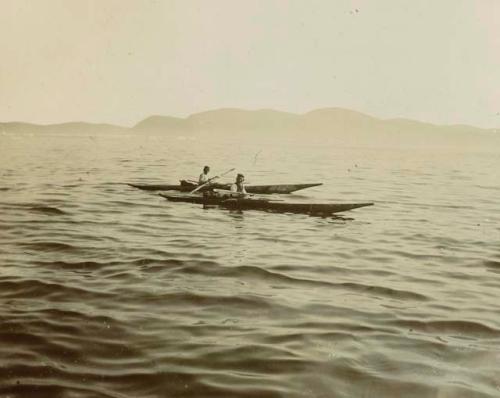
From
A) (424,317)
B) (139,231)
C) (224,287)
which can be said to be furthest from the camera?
(139,231)

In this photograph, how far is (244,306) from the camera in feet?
26.3

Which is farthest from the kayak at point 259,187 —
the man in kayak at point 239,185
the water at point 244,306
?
the water at point 244,306

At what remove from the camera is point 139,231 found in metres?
13.9

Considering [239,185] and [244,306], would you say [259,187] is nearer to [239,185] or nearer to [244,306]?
[239,185]

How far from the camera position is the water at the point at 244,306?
5.68 metres

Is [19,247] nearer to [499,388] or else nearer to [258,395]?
[258,395]

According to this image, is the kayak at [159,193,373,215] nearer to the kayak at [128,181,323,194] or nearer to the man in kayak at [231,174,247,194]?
the man in kayak at [231,174,247,194]

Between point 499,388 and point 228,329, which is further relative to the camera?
point 228,329

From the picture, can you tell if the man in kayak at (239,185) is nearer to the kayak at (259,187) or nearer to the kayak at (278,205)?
the kayak at (278,205)

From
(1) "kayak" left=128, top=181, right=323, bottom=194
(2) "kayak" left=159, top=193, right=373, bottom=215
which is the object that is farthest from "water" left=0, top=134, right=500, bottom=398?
(1) "kayak" left=128, top=181, right=323, bottom=194

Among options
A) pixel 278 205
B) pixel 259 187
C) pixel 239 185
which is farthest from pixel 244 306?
pixel 259 187

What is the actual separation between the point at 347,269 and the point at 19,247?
7.11 metres

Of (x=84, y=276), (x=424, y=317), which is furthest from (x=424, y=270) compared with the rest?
(x=84, y=276)

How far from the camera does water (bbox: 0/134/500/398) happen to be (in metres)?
5.68
